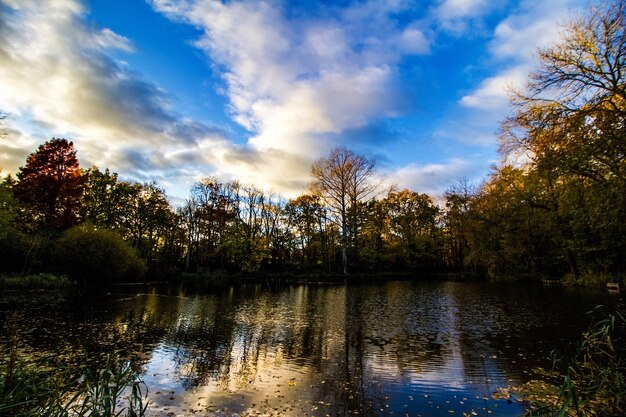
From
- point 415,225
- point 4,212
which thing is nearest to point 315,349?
point 4,212

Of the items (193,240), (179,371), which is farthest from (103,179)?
(179,371)

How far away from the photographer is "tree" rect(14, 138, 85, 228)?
119 feet

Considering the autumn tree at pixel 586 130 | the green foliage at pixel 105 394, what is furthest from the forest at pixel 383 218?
the green foliage at pixel 105 394

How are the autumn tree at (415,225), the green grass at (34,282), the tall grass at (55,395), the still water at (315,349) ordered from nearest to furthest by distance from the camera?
the tall grass at (55,395)
the still water at (315,349)
the green grass at (34,282)
the autumn tree at (415,225)

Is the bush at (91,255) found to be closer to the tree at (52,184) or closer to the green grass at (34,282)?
the green grass at (34,282)

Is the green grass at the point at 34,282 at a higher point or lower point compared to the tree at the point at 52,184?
lower

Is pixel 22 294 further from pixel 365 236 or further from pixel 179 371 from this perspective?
pixel 365 236

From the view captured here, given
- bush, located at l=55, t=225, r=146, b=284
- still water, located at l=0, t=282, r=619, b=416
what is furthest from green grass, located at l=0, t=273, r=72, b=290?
still water, located at l=0, t=282, r=619, b=416

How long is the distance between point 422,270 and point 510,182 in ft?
83.6

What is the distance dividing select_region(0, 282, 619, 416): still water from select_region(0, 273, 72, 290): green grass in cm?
581

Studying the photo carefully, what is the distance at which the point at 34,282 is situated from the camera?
78.5 ft

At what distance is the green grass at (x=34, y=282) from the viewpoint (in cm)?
2259

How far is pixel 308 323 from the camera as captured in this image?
14.0 meters

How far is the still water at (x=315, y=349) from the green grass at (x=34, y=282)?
19.1 ft
